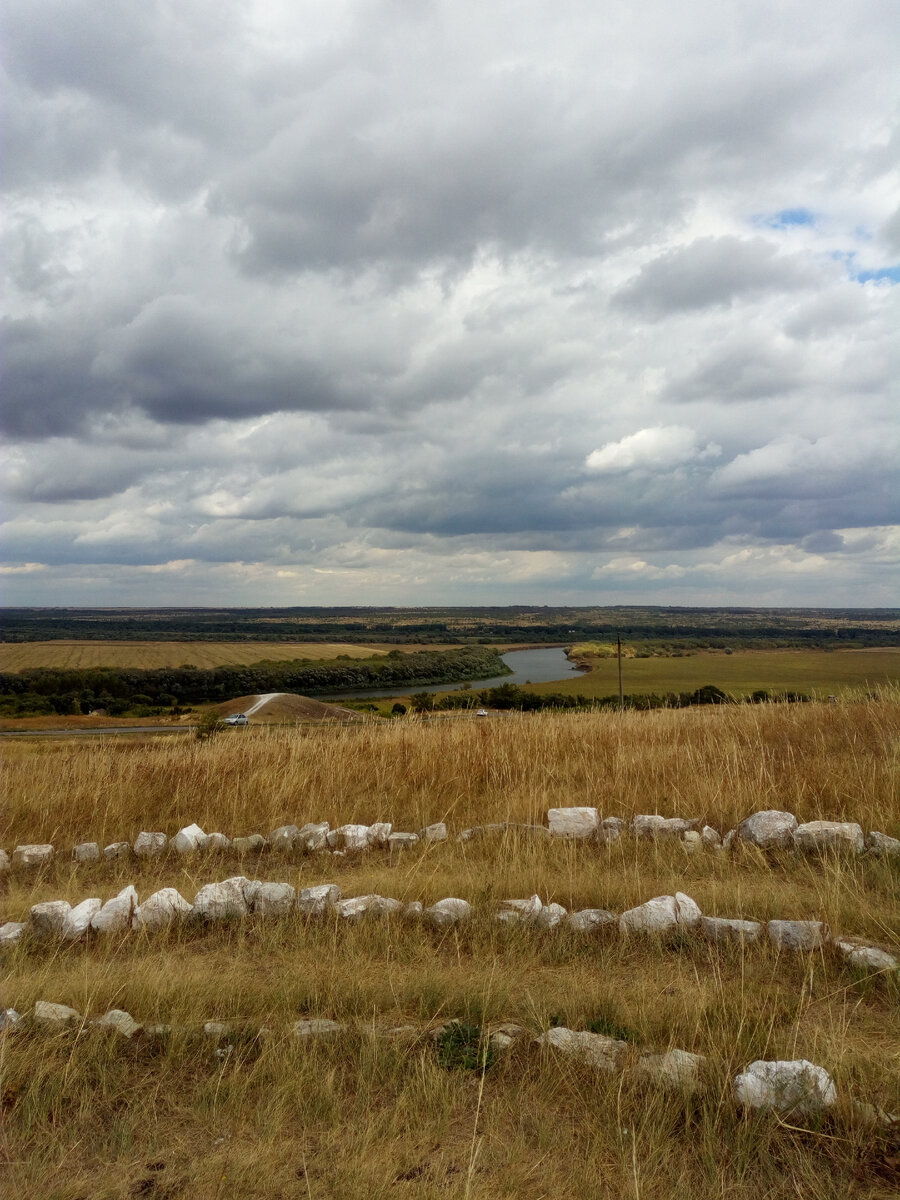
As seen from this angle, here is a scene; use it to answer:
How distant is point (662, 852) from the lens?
7348 mm

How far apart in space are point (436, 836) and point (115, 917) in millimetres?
3593

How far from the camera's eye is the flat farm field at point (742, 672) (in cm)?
3042

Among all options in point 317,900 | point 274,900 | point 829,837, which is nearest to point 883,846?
point 829,837

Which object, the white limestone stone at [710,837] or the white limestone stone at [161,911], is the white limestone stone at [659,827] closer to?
the white limestone stone at [710,837]

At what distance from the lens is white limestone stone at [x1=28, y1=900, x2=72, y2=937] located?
545cm

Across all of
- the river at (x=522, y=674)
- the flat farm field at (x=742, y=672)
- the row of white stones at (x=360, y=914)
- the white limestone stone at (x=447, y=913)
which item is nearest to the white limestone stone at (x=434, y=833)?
the row of white stones at (x=360, y=914)

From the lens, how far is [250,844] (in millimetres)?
7996

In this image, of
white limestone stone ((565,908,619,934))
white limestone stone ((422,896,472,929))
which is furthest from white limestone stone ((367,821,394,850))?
white limestone stone ((565,908,619,934))

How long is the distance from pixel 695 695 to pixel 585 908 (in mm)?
30995

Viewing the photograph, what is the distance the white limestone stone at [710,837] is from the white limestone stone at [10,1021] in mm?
6254

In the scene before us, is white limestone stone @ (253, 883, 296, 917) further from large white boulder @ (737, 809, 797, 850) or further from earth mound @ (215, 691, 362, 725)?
earth mound @ (215, 691, 362, 725)

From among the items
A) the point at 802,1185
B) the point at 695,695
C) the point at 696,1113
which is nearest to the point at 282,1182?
the point at 696,1113

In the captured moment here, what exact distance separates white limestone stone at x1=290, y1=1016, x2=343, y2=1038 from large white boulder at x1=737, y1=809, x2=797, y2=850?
509 cm

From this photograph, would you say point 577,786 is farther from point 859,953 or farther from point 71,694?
point 71,694
